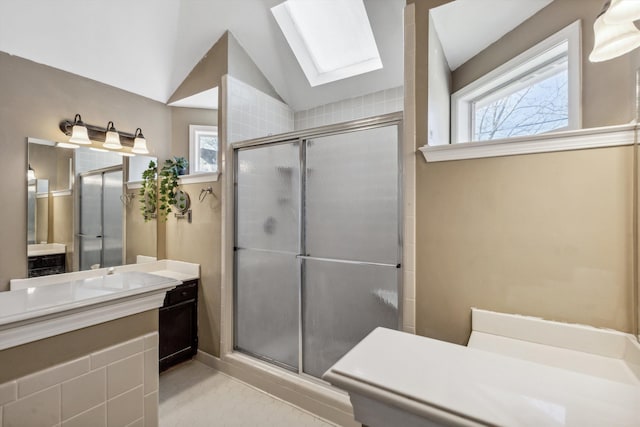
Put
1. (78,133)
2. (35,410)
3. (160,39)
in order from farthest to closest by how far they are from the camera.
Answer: (160,39), (78,133), (35,410)

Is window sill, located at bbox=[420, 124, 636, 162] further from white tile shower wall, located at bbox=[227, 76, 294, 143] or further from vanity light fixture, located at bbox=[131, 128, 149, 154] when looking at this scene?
vanity light fixture, located at bbox=[131, 128, 149, 154]

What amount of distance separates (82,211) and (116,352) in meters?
1.83

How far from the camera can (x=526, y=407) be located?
565 millimetres

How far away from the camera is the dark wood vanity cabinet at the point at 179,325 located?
2.31 meters

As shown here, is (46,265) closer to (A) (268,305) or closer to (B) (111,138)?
(B) (111,138)

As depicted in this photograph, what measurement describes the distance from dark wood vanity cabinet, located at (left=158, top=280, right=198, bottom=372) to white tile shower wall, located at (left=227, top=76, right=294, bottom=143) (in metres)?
1.35

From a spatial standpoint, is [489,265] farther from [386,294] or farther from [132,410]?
[132,410]

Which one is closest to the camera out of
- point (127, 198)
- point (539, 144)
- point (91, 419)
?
point (91, 419)

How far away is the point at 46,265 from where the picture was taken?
2020mm

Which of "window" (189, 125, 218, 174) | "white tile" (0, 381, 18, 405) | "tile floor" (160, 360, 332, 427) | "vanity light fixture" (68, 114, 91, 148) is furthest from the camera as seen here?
"window" (189, 125, 218, 174)

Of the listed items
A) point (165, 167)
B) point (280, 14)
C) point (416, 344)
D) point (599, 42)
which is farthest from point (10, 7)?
point (599, 42)

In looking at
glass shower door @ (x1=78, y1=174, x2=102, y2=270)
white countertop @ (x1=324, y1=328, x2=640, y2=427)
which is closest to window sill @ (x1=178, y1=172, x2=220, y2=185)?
glass shower door @ (x1=78, y1=174, x2=102, y2=270)

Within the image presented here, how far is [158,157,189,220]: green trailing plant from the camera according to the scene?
8.71 feet

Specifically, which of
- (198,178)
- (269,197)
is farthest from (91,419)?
(198,178)
